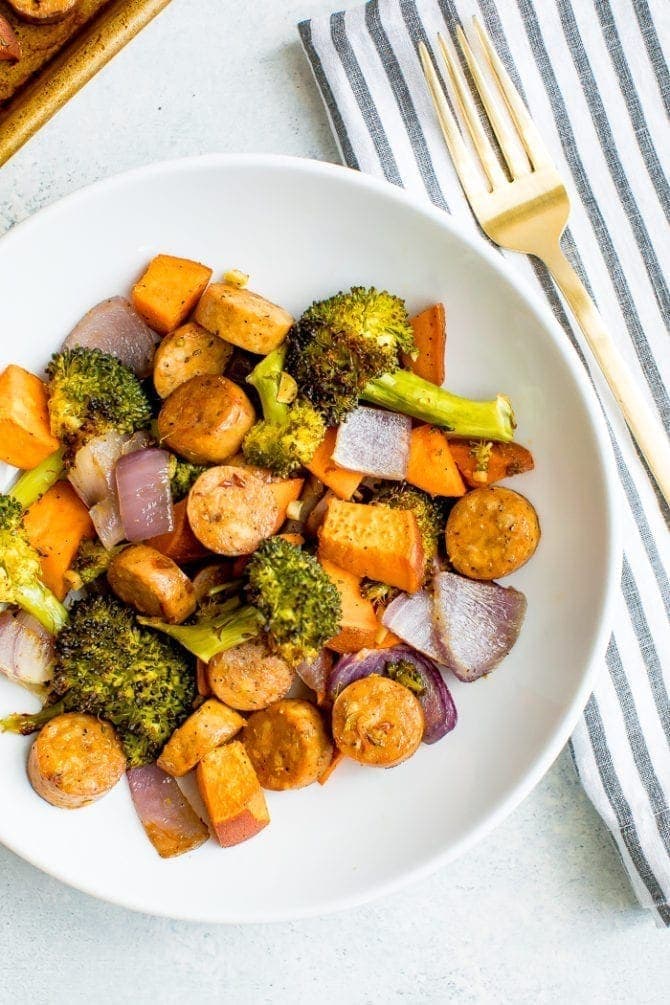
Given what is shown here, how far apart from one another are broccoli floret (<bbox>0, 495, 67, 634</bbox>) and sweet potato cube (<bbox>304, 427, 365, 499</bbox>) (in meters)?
0.62

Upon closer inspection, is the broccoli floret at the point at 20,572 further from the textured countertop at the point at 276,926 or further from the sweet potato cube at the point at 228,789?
the textured countertop at the point at 276,926

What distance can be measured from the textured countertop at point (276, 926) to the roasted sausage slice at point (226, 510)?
34.9 inches

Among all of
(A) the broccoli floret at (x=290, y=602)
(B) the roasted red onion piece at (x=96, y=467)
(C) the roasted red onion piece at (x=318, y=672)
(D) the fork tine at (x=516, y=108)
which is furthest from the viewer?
(D) the fork tine at (x=516, y=108)

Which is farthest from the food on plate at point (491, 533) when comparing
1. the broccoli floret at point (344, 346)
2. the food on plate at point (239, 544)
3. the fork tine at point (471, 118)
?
the fork tine at point (471, 118)

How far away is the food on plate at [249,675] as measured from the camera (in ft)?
6.22

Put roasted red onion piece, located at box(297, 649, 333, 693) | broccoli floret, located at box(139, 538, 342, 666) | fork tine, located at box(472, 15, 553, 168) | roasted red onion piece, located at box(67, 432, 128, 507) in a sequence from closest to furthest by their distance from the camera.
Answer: broccoli floret, located at box(139, 538, 342, 666) → roasted red onion piece, located at box(67, 432, 128, 507) → roasted red onion piece, located at box(297, 649, 333, 693) → fork tine, located at box(472, 15, 553, 168)

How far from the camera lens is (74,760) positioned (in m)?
1.88

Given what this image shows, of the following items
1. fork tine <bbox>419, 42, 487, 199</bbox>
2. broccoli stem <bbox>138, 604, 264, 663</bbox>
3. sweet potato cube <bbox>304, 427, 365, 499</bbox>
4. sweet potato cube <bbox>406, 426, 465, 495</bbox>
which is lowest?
broccoli stem <bbox>138, 604, 264, 663</bbox>

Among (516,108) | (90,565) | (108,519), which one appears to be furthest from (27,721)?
(516,108)

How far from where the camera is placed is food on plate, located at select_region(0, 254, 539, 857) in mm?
1843

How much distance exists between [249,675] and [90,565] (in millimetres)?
430

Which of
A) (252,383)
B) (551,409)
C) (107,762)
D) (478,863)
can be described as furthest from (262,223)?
(478,863)

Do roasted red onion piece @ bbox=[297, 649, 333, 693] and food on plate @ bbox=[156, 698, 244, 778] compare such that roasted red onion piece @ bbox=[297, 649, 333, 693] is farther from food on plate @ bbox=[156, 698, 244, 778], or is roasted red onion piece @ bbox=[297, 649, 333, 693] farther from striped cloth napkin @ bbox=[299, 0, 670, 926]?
striped cloth napkin @ bbox=[299, 0, 670, 926]

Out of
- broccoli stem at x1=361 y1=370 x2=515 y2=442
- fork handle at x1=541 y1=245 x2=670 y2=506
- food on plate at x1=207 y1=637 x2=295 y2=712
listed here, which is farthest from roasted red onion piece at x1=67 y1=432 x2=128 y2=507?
fork handle at x1=541 y1=245 x2=670 y2=506
